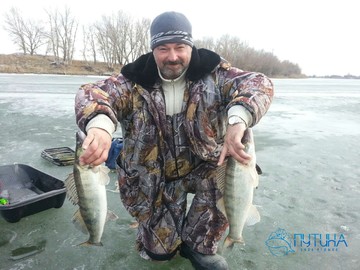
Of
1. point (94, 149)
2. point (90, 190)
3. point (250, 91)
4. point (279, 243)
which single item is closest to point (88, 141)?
point (94, 149)

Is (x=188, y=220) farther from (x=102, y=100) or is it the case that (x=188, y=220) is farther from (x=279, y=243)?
(x=102, y=100)

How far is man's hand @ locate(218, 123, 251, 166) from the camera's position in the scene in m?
2.18

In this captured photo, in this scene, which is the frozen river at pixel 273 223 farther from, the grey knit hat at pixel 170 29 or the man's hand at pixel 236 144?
the grey knit hat at pixel 170 29

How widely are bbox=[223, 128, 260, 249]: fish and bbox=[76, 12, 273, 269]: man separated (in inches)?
25.2

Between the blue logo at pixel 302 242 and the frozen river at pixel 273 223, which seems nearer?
the frozen river at pixel 273 223

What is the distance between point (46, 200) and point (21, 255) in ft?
2.65

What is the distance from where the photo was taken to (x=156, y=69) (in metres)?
3.18

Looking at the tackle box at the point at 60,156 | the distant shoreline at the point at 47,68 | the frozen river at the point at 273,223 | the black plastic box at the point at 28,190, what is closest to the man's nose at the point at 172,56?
the frozen river at the point at 273,223

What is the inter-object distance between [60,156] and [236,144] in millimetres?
4526

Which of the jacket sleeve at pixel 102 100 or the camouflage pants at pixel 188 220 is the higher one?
the jacket sleeve at pixel 102 100

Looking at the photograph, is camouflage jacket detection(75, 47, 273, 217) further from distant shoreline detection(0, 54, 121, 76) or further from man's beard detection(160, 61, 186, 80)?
distant shoreline detection(0, 54, 121, 76)

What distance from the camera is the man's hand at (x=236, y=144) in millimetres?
2178

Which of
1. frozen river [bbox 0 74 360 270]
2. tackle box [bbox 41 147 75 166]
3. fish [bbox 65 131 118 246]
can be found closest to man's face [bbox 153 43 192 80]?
fish [bbox 65 131 118 246]

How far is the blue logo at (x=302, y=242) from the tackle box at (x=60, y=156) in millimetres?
3734
